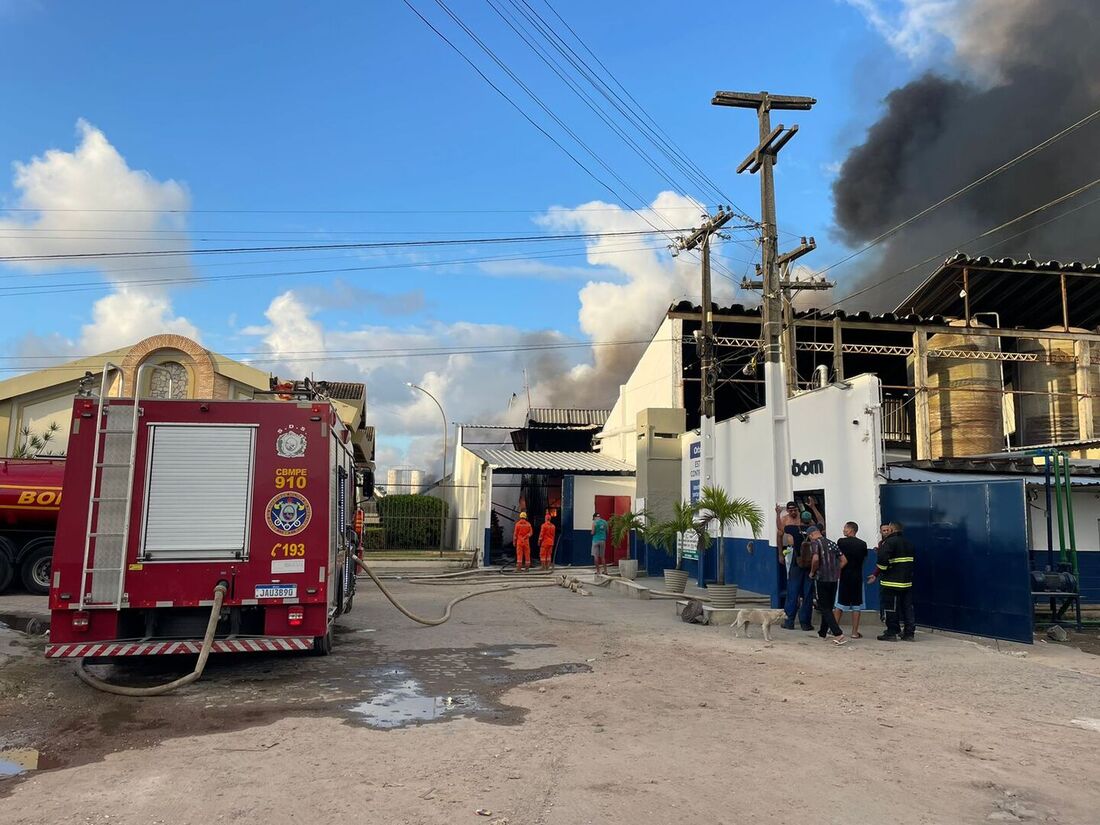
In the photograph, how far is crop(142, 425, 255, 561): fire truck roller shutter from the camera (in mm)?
7840

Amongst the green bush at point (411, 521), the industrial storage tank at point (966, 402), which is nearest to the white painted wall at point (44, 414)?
the green bush at point (411, 521)

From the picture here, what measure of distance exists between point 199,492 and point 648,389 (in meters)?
23.4

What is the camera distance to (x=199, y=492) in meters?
7.96

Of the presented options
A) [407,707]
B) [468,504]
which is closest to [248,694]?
[407,707]

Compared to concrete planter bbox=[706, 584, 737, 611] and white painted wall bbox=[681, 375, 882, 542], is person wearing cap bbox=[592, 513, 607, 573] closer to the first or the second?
white painted wall bbox=[681, 375, 882, 542]

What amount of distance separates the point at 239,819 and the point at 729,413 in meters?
35.1

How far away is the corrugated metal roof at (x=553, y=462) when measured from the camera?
999 inches

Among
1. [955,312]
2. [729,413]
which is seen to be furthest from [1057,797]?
[729,413]

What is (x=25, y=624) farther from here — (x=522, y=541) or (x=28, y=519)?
(x=522, y=541)

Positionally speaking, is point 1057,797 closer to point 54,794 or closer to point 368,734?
point 368,734

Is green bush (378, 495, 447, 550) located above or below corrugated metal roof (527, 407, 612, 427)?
below

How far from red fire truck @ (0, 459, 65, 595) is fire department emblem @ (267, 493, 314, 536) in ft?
31.1

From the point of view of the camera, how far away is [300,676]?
328 inches

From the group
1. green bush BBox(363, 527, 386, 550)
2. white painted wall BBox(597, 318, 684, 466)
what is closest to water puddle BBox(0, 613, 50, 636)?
green bush BBox(363, 527, 386, 550)
